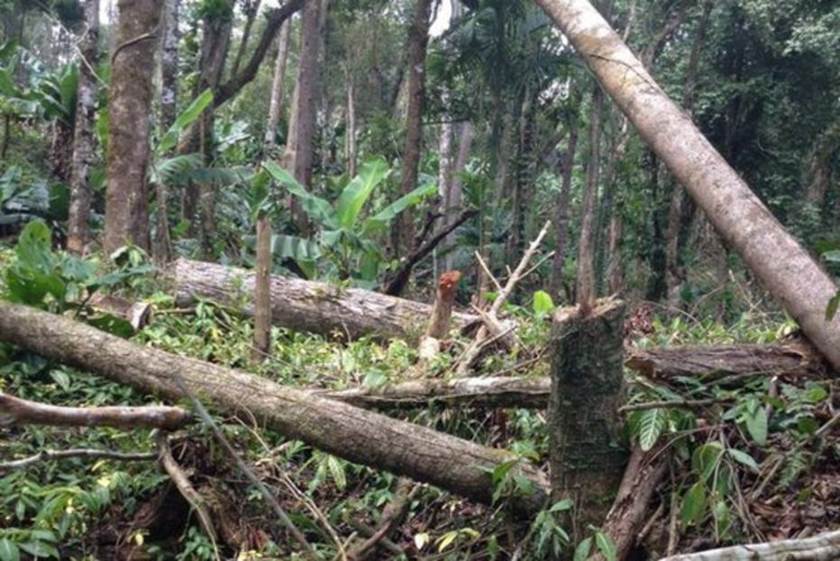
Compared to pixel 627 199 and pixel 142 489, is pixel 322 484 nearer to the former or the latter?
pixel 142 489

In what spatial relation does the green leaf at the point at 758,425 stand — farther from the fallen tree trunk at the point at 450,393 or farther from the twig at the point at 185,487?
the twig at the point at 185,487

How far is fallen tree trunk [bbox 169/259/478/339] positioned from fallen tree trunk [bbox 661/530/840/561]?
13.1 ft

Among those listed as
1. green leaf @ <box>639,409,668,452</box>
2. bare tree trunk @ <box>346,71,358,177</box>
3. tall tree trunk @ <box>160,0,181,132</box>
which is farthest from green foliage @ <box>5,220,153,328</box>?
bare tree trunk @ <box>346,71,358,177</box>

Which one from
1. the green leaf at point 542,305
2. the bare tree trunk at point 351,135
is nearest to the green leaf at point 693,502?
the green leaf at point 542,305

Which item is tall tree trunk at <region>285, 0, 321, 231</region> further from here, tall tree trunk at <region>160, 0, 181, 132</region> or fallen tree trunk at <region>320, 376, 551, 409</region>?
fallen tree trunk at <region>320, 376, 551, 409</region>

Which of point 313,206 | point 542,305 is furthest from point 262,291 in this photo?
point 313,206

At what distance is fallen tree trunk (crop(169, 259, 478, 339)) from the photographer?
6426 mm

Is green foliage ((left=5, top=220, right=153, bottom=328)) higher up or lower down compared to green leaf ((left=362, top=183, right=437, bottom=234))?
lower down

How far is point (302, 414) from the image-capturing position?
3914mm

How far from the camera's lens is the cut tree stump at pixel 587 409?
128 inches

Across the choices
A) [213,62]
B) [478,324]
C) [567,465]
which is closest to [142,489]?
[567,465]

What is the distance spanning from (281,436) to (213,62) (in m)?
9.39

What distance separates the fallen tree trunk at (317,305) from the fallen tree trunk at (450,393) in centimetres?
191

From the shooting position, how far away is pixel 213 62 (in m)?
12.3
